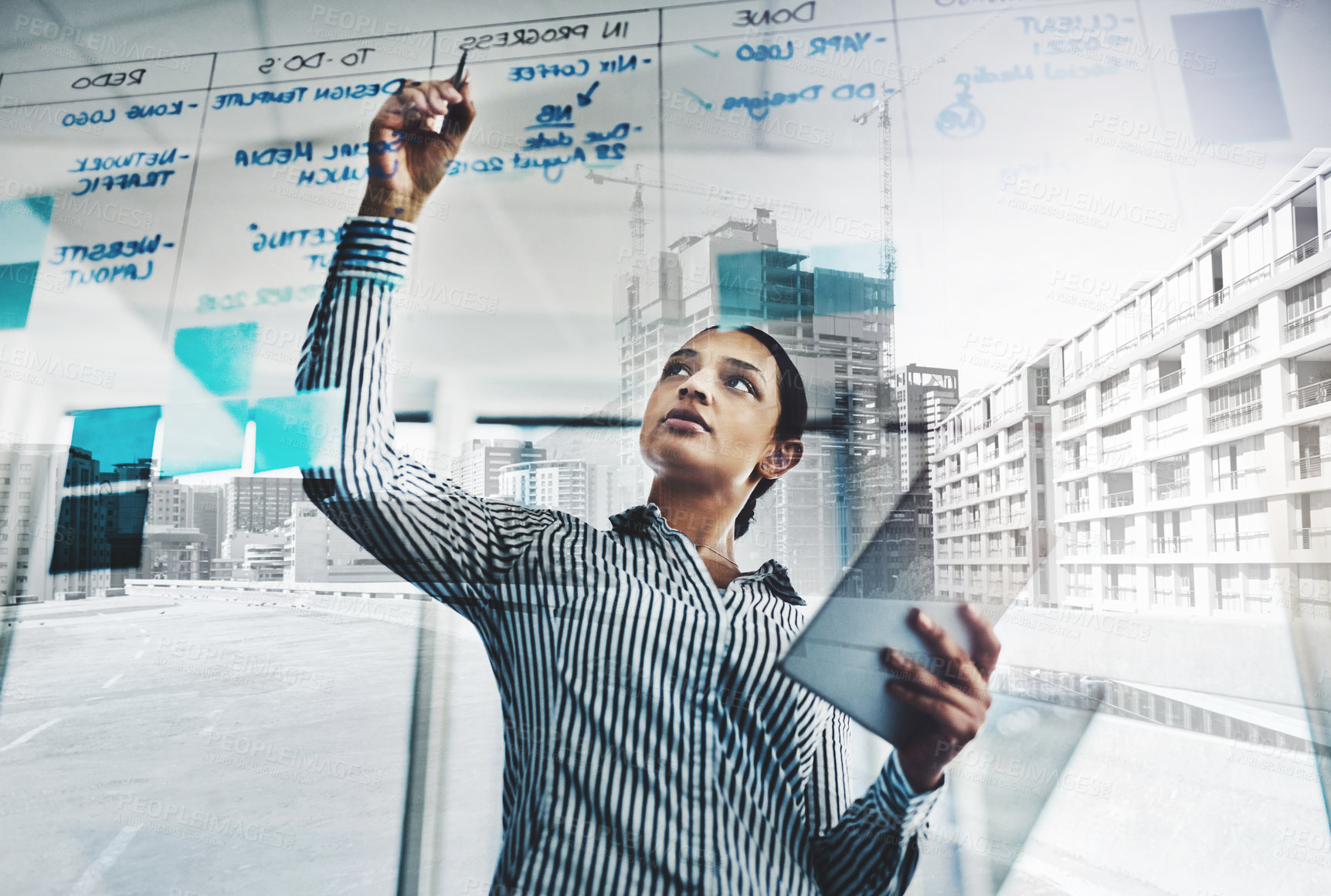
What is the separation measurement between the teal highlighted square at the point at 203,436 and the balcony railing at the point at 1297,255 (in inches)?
85.0

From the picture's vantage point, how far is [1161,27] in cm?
172

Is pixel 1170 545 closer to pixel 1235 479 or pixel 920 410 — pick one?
pixel 1235 479

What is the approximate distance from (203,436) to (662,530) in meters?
1.09

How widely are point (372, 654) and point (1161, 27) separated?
7.10ft

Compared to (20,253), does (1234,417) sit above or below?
below

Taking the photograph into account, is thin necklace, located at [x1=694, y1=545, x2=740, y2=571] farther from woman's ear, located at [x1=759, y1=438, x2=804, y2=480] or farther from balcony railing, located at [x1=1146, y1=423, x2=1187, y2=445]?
balcony railing, located at [x1=1146, y1=423, x2=1187, y2=445]

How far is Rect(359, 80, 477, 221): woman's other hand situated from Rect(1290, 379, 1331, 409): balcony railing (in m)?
1.67

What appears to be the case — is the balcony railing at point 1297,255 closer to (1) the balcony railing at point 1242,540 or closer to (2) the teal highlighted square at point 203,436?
(1) the balcony railing at point 1242,540

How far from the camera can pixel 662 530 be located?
4.88 feet

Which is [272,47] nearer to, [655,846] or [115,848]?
[115,848]

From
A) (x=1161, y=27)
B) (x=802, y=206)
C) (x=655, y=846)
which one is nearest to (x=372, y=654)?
(x=655, y=846)

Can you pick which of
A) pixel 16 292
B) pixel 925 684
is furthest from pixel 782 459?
pixel 16 292

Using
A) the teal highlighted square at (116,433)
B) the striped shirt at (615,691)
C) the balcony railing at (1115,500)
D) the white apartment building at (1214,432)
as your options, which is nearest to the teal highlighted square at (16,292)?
the teal highlighted square at (116,433)

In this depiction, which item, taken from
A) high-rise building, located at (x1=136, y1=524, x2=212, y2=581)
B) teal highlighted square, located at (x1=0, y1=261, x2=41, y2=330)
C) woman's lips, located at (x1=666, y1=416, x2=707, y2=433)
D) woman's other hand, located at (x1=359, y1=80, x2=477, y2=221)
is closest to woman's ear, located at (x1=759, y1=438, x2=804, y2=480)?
woman's lips, located at (x1=666, y1=416, x2=707, y2=433)
